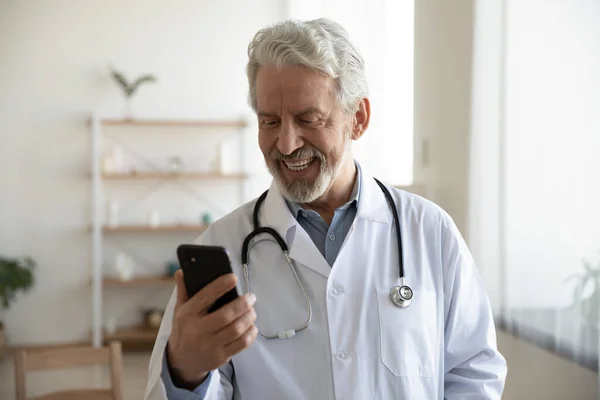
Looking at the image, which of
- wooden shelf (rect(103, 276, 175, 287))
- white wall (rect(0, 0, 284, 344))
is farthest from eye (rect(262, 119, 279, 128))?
white wall (rect(0, 0, 284, 344))

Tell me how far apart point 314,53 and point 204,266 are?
0.53 metres

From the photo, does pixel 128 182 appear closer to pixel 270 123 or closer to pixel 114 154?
pixel 114 154

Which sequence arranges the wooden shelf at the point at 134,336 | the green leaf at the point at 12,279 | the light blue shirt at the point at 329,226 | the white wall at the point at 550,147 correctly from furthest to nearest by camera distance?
the wooden shelf at the point at 134,336
the green leaf at the point at 12,279
the white wall at the point at 550,147
the light blue shirt at the point at 329,226

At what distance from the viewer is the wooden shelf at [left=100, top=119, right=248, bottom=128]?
503 cm

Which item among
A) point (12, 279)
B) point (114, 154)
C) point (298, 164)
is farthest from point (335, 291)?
point (114, 154)

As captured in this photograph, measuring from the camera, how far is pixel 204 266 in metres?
0.99

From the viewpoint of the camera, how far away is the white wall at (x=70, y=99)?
16.8 feet

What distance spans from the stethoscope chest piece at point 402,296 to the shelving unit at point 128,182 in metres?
3.91

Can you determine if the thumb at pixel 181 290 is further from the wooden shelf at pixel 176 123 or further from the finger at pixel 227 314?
the wooden shelf at pixel 176 123

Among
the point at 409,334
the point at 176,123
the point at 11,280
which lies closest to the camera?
the point at 409,334

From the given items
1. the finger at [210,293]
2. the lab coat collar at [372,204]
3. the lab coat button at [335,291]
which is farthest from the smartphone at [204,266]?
→ the lab coat collar at [372,204]

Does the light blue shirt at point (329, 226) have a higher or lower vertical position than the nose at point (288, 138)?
lower

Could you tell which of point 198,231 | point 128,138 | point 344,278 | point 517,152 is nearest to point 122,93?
point 128,138

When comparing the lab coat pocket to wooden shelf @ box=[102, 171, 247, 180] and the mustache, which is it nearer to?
the mustache
